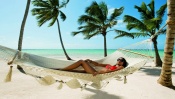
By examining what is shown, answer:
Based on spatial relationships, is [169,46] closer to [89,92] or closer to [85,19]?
[89,92]

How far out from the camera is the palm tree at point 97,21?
11.3m

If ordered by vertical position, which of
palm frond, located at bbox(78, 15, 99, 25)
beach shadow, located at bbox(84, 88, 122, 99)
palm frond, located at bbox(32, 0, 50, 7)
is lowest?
beach shadow, located at bbox(84, 88, 122, 99)

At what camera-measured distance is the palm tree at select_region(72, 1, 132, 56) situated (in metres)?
11.3

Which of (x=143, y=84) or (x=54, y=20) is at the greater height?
(x=54, y=20)

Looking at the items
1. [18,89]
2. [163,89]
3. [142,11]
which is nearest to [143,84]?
[163,89]

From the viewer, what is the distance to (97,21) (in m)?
11.7

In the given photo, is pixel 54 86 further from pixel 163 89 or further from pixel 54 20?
pixel 54 20

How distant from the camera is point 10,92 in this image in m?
4.82

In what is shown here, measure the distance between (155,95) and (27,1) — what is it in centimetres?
631

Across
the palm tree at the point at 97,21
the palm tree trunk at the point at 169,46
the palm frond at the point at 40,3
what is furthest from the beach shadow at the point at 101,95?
the palm frond at the point at 40,3

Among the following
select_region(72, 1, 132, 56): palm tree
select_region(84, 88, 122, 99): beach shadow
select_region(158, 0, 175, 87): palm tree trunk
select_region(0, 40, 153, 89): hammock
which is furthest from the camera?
select_region(72, 1, 132, 56): palm tree

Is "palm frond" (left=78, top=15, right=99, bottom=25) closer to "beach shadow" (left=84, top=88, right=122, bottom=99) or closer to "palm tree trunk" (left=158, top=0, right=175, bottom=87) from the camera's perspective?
"palm tree trunk" (left=158, top=0, right=175, bottom=87)

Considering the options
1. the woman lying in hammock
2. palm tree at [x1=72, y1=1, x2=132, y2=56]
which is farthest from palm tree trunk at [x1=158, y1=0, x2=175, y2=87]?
palm tree at [x1=72, y1=1, x2=132, y2=56]

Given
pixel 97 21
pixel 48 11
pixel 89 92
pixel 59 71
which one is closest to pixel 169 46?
pixel 89 92
